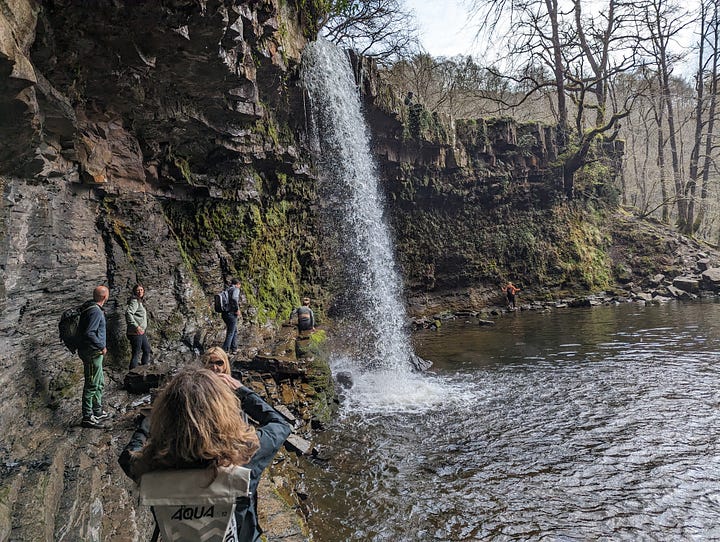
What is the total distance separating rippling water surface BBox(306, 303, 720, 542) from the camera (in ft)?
15.2

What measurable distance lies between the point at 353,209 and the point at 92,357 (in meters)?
11.5

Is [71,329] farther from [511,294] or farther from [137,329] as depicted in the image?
[511,294]

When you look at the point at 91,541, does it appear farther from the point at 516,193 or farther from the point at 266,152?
the point at 516,193

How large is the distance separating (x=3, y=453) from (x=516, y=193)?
22.7 m

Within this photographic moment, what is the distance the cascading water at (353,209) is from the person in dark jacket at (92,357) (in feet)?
21.9

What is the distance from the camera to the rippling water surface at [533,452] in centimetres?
462

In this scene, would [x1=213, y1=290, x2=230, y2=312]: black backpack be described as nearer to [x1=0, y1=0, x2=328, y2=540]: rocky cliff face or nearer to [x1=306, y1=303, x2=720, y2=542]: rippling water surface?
[x1=0, y1=0, x2=328, y2=540]: rocky cliff face

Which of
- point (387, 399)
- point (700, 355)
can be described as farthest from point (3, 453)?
point (700, 355)

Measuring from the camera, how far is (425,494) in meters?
5.26

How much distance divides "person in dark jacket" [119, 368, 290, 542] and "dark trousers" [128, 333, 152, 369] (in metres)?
6.24

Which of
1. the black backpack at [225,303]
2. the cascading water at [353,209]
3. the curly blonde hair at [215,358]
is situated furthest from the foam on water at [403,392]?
the curly blonde hair at [215,358]

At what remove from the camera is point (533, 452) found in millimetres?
6152

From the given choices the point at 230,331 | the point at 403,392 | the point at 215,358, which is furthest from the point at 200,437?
the point at 403,392

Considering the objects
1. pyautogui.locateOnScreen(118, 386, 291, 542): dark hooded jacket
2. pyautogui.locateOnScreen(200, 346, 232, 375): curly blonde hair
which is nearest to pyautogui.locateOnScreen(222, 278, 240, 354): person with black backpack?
pyautogui.locateOnScreen(200, 346, 232, 375): curly blonde hair
